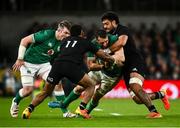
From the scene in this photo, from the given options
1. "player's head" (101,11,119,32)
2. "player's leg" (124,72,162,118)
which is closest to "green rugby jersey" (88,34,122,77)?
"player's head" (101,11,119,32)

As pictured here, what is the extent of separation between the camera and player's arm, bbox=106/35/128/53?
46.2ft

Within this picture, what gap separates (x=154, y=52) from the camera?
94.9 feet

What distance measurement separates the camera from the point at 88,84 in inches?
539

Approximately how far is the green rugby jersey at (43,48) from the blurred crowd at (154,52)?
450 inches

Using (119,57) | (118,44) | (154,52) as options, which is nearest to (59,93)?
(119,57)

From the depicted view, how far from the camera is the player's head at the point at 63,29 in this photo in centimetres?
1442

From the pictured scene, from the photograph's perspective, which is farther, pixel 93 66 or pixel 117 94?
pixel 117 94

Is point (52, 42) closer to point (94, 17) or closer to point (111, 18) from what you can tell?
point (111, 18)

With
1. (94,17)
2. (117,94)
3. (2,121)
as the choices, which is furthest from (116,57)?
(94,17)

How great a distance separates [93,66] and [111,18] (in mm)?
1087

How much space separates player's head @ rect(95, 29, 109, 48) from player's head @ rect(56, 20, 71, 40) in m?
0.83

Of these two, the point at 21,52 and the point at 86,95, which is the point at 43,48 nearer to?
the point at 21,52

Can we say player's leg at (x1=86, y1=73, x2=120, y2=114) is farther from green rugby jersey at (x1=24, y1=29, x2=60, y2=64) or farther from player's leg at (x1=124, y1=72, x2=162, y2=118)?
green rugby jersey at (x1=24, y1=29, x2=60, y2=64)

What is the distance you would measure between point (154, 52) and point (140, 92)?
1493cm
